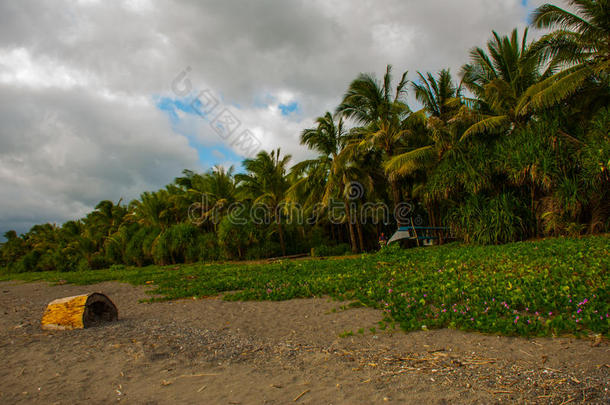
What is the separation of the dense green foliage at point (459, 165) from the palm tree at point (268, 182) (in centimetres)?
8

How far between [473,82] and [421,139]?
12.3 feet

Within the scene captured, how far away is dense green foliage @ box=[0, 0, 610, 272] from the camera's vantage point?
12.6m

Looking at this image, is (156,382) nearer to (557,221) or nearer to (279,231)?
(557,221)

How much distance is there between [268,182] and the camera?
23.0 meters

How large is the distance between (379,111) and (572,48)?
800 centimetres

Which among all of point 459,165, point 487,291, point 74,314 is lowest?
point 487,291

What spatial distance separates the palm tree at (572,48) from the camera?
11.7 m

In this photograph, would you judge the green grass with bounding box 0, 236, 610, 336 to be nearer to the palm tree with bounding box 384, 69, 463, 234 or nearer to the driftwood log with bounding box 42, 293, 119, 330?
the driftwood log with bounding box 42, 293, 119, 330

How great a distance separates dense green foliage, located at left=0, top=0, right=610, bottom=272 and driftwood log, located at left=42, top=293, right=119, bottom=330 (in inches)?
523

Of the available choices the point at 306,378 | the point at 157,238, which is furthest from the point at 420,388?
the point at 157,238

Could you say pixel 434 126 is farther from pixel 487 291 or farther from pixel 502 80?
pixel 487 291

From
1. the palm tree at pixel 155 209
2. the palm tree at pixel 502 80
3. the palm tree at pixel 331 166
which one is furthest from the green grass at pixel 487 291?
the palm tree at pixel 155 209

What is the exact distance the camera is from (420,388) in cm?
282

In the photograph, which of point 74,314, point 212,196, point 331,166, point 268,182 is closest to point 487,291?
point 74,314
